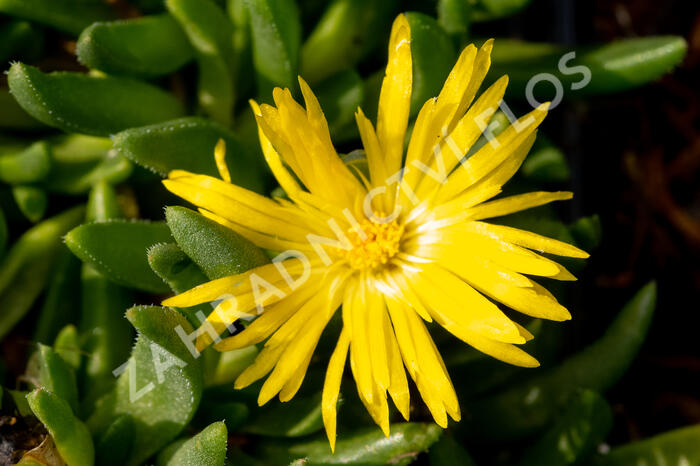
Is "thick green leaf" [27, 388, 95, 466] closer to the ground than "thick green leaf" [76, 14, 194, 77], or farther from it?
closer to the ground

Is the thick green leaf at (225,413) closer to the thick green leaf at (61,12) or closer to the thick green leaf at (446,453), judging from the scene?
the thick green leaf at (446,453)

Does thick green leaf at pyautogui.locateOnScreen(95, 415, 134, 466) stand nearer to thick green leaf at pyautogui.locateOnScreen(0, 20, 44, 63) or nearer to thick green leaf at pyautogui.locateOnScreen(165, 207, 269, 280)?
thick green leaf at pyautogui.locateOnScreen(165, 207, 269, 280)

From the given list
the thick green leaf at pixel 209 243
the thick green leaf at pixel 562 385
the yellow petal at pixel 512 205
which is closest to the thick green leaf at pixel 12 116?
the thick green leaf at pixel 209 243

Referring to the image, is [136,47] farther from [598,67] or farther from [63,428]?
[598,67]

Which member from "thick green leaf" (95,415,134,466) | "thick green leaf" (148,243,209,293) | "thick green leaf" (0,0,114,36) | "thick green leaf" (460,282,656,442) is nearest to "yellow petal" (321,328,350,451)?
"thick green leaf" (148,243,209,293)

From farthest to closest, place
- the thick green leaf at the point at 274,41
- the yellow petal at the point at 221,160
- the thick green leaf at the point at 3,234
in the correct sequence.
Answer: the thick green leaf at the point at 3,234
the thick green leaf at the point at 274,41
the yellow petal at the point at 221,160

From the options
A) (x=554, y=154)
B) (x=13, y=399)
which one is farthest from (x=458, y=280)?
(x=13, y=399)

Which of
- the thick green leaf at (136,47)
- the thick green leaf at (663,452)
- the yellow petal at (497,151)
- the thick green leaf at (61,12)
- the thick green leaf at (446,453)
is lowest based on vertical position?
the thick green leaf at (663,452)
